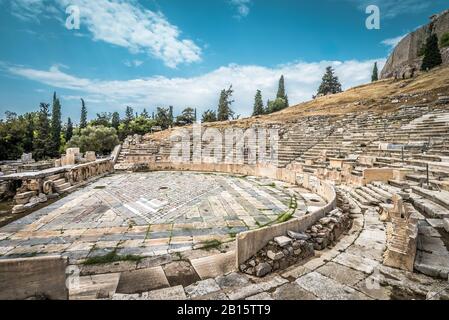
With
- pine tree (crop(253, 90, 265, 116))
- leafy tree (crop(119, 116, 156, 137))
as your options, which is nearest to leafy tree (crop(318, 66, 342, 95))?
pine tree (crop(253, 90, 265, 116))

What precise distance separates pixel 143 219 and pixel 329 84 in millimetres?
63511

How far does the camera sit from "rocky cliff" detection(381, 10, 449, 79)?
45.5m

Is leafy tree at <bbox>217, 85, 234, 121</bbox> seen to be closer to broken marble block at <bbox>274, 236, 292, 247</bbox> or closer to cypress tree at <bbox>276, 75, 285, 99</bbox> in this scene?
cypress tree at <bbox>276, 75, 285, 99</bbox>

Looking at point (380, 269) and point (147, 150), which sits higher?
point (147, 150)

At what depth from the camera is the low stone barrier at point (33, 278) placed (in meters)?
2.44

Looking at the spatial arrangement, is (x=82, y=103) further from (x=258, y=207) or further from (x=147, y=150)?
(x=258, y=207)

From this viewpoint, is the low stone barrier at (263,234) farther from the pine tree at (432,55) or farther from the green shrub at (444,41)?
the green shrub at (444,41)

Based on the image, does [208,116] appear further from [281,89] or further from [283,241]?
[283,241]

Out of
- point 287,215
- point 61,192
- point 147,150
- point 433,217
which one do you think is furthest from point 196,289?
point 147,150

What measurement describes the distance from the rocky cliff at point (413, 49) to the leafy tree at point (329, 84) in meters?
11.8

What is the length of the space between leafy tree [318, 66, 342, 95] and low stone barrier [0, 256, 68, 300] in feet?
212

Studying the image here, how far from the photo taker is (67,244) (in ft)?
14.3

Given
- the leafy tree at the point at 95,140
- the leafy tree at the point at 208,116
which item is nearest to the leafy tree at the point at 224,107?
the leafy tree at the point at 208,116
